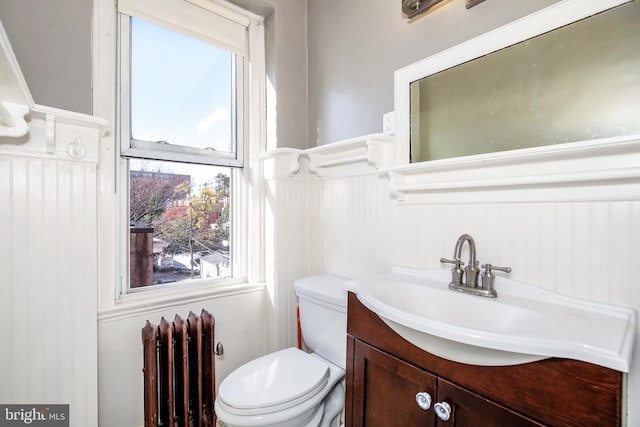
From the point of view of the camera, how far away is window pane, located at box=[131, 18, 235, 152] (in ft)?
4.81

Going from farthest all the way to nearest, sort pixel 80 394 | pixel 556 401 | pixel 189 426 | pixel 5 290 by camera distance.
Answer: pixel 189 426, pixel 80 394, pixel 5 290, pixel 556 401

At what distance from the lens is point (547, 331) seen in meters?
0.69

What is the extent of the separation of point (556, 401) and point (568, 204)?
1.83 ft

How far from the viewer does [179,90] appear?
1.58m

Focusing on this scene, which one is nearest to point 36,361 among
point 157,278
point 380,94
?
point 157,278

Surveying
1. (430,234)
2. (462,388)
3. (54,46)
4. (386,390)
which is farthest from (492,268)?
(54,46)

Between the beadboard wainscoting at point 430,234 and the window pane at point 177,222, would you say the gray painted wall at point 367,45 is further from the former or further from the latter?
the window pane at point 177,222

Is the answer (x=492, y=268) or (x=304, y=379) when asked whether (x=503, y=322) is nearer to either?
(x=492, y=268)

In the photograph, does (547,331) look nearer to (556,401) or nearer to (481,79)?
(556,401)

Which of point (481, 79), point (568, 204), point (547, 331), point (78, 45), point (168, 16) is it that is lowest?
point (547, 331)

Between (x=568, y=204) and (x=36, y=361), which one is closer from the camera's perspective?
(x=568, y=204)

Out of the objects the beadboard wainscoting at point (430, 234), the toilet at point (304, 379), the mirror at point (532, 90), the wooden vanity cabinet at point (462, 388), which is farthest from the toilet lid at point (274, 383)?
the mirror at point (532, 90)

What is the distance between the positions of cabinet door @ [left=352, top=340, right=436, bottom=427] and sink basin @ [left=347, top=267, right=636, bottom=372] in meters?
0.12

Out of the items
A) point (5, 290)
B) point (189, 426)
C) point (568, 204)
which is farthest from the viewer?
point (189, 426)
